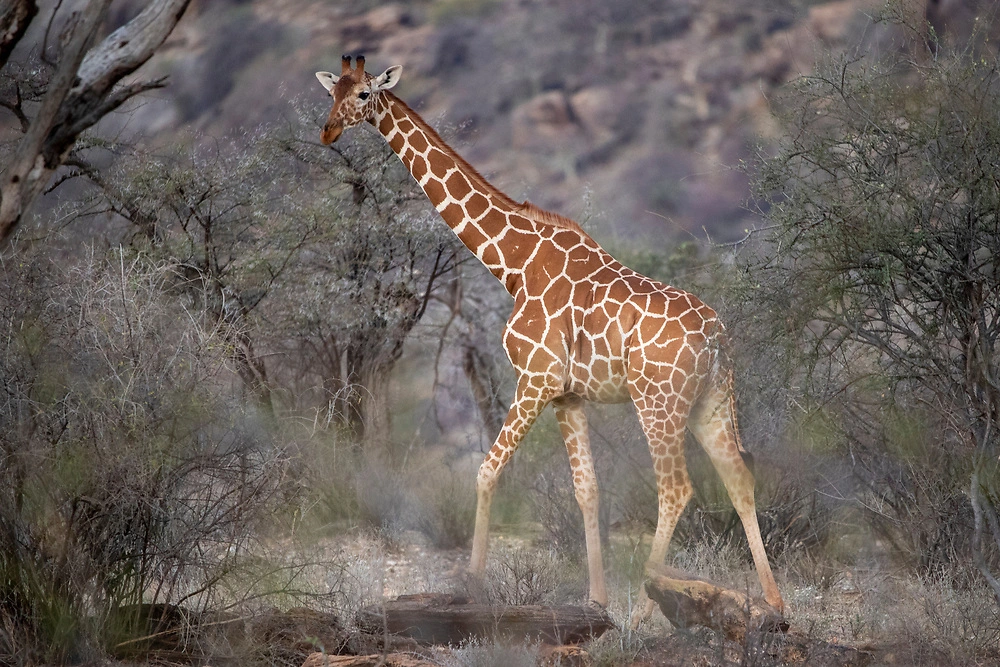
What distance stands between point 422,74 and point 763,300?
3026 cm

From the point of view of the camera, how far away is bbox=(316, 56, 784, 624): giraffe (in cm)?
754

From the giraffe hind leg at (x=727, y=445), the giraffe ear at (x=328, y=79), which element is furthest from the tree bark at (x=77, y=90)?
the giraffe hind leg at (x=727, y=445)

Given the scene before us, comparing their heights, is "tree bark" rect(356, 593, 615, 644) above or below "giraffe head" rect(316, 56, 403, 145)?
below

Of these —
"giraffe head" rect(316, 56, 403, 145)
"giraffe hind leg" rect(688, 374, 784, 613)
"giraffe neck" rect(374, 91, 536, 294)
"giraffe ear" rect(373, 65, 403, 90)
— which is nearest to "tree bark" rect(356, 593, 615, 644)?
"giraffe hind leg" rect(688, 374, 784, 613)

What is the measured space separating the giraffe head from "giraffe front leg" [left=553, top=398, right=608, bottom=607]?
228cm

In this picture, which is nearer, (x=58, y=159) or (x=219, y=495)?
(x=58, y=159)

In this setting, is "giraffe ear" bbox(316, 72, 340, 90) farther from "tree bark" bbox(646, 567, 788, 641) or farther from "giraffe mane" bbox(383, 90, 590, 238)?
"tree bark" bbox(646, 567, 788, 641)

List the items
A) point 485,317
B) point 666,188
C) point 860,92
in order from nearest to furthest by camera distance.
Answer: point 860,92, point 485,317, point 666,188

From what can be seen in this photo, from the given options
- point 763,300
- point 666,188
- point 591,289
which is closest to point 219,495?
point 591,289

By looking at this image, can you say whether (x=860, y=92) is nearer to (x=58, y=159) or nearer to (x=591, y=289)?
(x=591, y=289)

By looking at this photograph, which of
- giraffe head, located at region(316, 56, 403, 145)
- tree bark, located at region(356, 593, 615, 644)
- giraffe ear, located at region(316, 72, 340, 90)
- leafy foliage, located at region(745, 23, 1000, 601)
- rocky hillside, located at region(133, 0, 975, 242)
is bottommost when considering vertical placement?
tree bark, located at region(356, 593, 615, 644)

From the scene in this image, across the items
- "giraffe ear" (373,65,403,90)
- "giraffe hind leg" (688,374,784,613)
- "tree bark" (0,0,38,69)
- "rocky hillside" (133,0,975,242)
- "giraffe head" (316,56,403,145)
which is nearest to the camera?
"tree bark" (0,0,38,69)

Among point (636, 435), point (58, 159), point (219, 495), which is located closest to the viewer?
point (58, 159)

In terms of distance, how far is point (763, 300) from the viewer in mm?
7125
